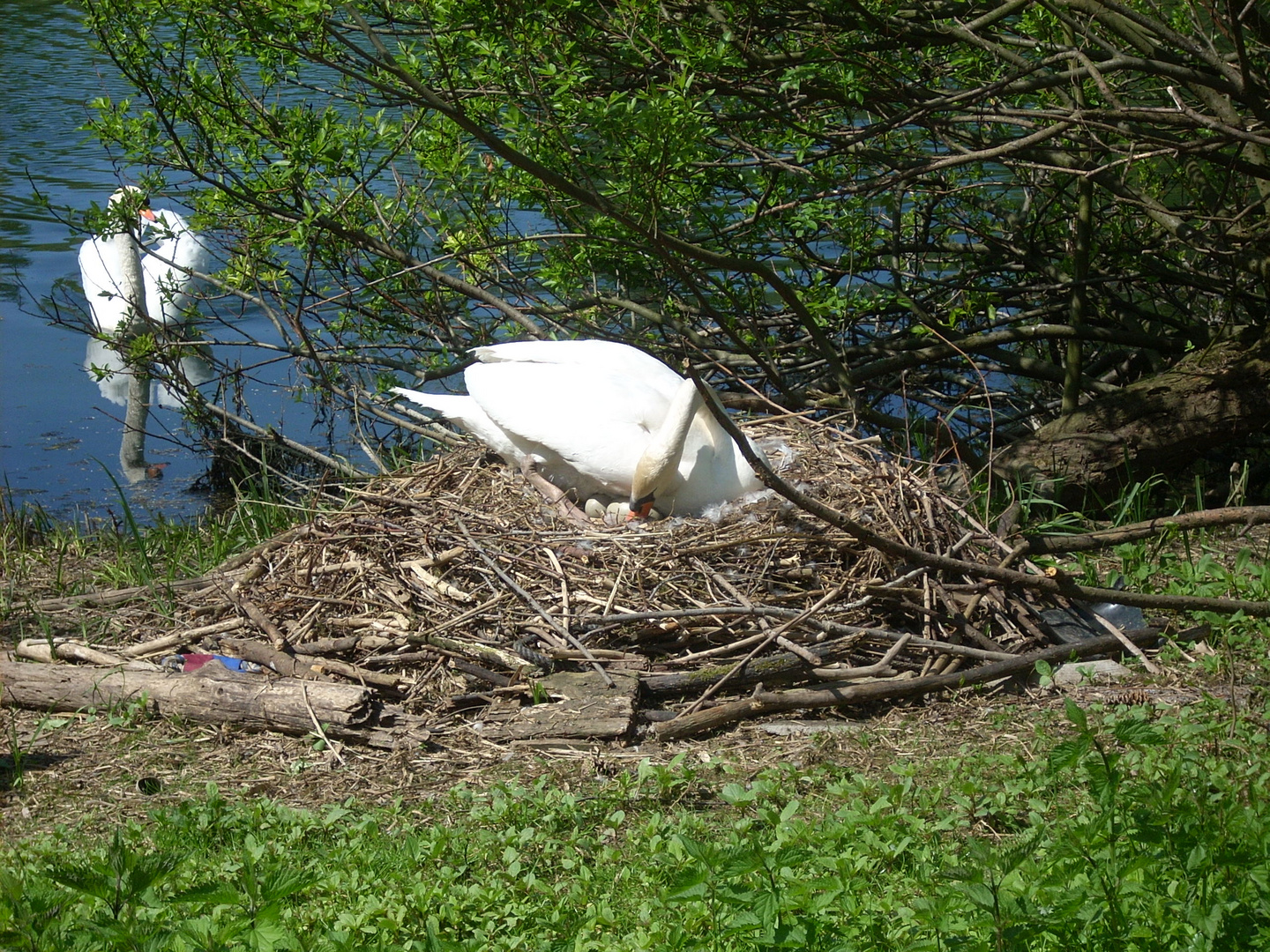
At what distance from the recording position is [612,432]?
20.2 feet

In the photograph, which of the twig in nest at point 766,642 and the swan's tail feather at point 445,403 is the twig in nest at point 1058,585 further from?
the swan's tail feather at point 445,403

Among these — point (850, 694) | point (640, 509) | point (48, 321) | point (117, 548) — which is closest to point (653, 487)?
point (640, 509)

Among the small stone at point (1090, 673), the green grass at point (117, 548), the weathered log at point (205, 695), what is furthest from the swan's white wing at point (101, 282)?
the small stone at point (1090, 673)

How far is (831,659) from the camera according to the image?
510 centimetres

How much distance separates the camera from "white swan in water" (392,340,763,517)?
5.94m

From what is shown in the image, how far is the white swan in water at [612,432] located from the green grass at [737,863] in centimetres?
207

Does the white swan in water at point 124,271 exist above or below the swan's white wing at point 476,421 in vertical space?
below

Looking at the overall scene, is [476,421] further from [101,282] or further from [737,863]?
[101,282]

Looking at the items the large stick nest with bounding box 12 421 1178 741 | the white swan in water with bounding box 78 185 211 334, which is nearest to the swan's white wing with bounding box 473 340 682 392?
the large stick nest with bounding box 12 421 1178 741

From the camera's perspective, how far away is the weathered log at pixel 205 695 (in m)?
4.61

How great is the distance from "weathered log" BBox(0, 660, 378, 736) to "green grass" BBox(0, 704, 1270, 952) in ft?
1.85

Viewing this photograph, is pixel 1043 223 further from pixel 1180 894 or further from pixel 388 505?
pixel 1180 894

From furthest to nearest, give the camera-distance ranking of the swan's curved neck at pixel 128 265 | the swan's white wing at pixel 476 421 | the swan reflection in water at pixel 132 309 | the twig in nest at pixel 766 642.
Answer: the swan's curved neck at pixel 128 265 → the swan reflection in water at pixel 132 309 → the swan's white wing at pixel 476 421 → the twig in nest at pixel 766 642

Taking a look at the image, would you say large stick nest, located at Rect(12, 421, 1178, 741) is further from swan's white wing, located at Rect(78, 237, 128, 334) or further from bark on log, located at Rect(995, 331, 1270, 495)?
swan's white wing, located at Rect(78, 237, 128, 334)
